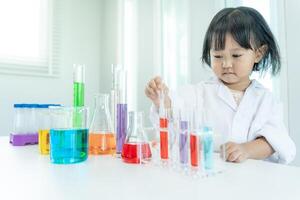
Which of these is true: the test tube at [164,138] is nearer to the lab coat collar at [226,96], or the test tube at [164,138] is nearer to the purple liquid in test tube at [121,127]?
the purple liquid in test tube at [121,127]

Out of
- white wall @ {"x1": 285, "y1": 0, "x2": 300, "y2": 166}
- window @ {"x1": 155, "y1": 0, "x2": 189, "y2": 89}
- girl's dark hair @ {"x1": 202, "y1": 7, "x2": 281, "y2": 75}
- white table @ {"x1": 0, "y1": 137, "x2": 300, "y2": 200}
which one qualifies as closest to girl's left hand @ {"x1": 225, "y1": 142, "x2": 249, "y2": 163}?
white table @ {"x1": 0, "y1": 137, "x2": 300, "y2": 200}

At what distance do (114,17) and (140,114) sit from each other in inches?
66.6

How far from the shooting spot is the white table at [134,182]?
12.4 inches

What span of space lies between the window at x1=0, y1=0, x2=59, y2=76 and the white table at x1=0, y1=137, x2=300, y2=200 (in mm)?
1486

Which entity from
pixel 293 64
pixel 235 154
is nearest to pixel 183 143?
pixel 235 154

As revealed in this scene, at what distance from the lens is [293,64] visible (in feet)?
3.34

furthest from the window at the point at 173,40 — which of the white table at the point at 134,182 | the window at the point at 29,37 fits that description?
the white table at the point at 134,182

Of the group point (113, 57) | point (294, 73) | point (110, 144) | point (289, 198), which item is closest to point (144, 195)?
point (289, 198)

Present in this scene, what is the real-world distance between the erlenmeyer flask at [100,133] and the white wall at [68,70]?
4.59 ft

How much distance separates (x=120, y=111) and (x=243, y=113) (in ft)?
1.38

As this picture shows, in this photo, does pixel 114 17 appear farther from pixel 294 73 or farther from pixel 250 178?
pixel 250 178

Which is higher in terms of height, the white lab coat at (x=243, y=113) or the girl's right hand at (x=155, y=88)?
the girl's right hand at (x=155, y=88)

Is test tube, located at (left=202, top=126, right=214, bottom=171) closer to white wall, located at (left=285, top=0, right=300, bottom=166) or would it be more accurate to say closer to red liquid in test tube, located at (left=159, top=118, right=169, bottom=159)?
red liquid in test tube, located at (left=159, top=118, right=169, bottom=159)

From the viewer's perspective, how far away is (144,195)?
31cm
